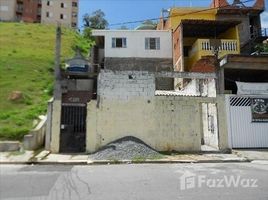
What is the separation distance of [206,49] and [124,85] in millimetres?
11723

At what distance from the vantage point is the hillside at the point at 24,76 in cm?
1934

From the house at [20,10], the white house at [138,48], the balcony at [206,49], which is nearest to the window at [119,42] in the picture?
the white house at [138,48]

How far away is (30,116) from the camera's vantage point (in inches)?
784

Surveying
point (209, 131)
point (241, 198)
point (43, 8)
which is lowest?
point (241, 198)

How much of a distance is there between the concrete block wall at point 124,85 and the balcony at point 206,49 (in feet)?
33.7

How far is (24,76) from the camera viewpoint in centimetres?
2828

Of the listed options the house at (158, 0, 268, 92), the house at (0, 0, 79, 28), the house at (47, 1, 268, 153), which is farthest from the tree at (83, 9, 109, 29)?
the house at (47, 1, 268, 153)

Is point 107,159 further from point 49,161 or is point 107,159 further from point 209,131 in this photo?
point 209,131

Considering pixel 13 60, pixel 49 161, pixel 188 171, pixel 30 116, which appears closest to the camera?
pixel 188 171

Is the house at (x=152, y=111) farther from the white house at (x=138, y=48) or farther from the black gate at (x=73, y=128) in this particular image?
the white house at (x=138, y=48)

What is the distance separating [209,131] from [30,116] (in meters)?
10.2

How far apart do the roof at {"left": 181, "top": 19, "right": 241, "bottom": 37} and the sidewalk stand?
14.0 m

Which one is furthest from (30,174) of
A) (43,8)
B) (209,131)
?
(43,8)

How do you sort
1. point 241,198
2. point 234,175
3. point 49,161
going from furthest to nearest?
point 49,161 → point 234,175 → point 241,198
